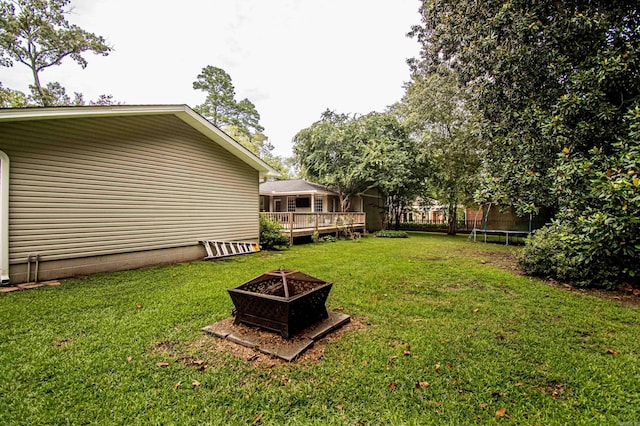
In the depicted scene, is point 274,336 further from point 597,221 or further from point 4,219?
point 4,219

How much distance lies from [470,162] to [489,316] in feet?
43.8

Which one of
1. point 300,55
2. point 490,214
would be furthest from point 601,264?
point 300,55

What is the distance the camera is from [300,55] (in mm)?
16391

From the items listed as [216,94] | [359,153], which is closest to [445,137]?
[359,153]

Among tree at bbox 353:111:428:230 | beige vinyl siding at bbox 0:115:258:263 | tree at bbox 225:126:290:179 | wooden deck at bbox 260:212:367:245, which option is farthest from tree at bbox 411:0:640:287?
tree at bbox 225:126:290:179

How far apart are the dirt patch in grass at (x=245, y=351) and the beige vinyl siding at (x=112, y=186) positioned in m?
4.91

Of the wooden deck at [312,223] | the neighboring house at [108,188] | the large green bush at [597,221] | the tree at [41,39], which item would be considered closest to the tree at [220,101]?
the tree at [41,39]

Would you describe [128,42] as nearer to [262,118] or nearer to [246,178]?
[246,178]

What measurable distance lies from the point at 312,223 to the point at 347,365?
10704mm

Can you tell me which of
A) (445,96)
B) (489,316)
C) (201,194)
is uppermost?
(445,96)

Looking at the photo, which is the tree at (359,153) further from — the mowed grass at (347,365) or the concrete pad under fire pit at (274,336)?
the concrete pad under fire pit at (274,336)

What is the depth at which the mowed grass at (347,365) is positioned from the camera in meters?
2.03

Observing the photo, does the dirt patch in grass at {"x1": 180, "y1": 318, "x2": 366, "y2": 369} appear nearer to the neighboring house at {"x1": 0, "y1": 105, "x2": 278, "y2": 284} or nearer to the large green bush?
the large green bush

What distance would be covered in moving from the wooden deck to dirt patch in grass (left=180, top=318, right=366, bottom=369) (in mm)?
8364
